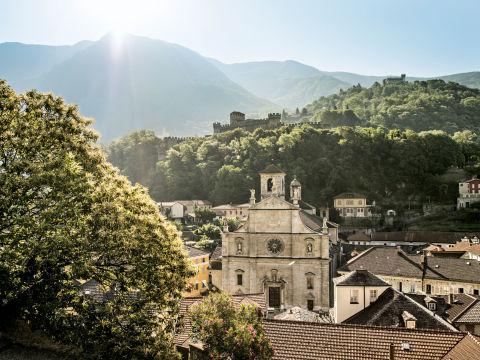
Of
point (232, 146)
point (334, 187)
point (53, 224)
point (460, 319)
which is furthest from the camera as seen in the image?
point (232, 146)

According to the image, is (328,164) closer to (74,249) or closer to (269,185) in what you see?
(269,185)

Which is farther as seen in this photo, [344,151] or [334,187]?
[344,151]

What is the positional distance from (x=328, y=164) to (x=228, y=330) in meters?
81.4

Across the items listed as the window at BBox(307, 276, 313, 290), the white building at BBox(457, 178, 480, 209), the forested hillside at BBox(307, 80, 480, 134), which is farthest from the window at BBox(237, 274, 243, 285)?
the forested hillside at BBox(307, 80, 480, 134)

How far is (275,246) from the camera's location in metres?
43.3

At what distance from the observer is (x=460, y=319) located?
26.9 m

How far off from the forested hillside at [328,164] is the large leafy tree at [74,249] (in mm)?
74822

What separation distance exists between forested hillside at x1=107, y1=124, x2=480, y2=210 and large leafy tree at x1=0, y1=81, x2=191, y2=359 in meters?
74.8

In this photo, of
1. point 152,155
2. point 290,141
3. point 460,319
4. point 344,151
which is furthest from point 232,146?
point 460,319

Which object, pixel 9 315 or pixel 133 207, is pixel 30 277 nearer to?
pixel 9 315

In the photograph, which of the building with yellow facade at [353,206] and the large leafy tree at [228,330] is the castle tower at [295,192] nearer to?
the building with yellow facade at [353,206]

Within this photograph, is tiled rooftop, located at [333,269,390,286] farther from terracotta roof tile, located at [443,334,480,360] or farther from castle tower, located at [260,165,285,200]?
castle tower, located at [260,165,285,200]

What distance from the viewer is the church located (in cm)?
4241

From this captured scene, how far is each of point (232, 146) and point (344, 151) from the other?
25.0 metres
